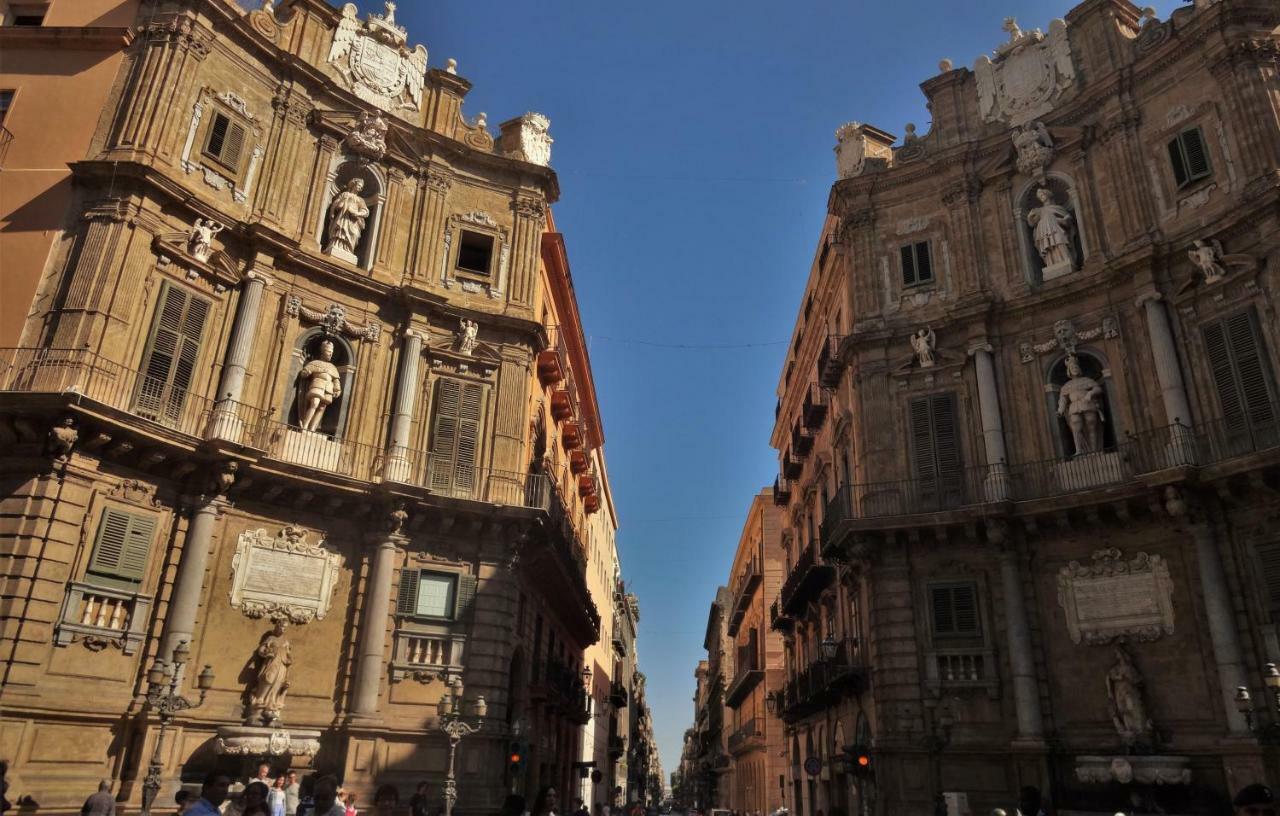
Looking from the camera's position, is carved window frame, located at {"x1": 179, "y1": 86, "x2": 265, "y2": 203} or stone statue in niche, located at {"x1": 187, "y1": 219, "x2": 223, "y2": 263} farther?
carved window frame, located at {"x1": 179, "y1": 86, "x2": 265, "y2": 203}

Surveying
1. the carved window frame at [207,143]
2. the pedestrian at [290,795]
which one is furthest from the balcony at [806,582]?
the carved window frame at [207,143]

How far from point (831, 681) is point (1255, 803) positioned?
60.1 feet

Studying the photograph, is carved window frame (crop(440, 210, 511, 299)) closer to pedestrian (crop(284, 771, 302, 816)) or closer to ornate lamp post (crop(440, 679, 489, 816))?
ornate lamp post (crop(440, 679, 489, 816))

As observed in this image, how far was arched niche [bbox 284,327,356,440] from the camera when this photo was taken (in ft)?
63.6

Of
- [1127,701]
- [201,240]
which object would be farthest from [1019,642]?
[201,240]

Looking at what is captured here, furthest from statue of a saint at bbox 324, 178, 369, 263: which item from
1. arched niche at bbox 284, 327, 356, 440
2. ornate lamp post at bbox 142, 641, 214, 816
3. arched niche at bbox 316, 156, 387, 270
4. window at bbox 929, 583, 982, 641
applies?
window at bbox 929, 583, 982, 641

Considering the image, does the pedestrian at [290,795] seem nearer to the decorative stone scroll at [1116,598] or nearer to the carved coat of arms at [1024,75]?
the decorative stone scroll at [1116,598]

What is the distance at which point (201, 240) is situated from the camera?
18.1 meters

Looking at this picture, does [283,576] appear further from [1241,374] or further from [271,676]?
[1241,374]

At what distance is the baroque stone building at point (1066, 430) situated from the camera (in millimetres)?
16781

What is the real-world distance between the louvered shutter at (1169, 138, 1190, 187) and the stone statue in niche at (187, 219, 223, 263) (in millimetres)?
21168

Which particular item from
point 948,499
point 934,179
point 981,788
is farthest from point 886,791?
point 934,179

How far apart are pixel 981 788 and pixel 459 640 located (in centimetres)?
1157

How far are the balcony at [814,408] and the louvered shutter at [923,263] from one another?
5.59m
